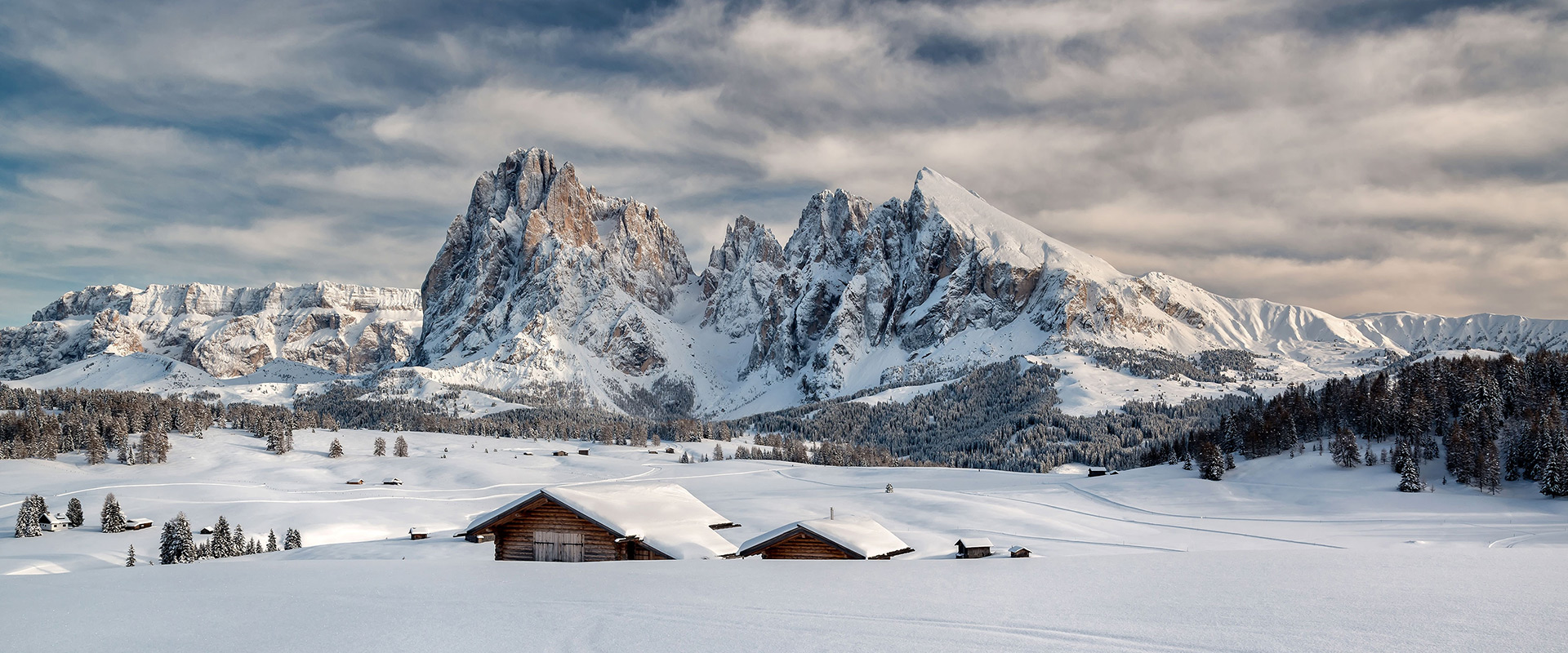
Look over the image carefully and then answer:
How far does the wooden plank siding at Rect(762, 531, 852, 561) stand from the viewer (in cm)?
2636

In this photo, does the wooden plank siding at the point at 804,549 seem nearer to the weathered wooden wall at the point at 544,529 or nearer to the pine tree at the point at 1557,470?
the weathered wooden wall at the point at 544,529

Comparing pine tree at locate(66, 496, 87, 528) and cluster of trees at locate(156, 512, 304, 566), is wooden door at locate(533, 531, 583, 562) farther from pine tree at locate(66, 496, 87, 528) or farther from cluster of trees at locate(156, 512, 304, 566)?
pine tree at locate(66, 496, 87, 528)

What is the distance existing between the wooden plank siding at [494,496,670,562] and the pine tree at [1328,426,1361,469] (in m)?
102

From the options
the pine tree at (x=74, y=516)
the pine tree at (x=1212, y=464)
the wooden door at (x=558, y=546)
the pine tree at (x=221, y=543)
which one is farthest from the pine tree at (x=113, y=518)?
the pine tree at (x=1212, y=464)

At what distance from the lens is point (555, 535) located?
90.1 feet

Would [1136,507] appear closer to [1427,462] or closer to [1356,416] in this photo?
[1427,462]

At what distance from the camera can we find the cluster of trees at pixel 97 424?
5192 inches

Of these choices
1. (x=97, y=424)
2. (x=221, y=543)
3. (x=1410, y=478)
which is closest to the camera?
(x=221, y=543)

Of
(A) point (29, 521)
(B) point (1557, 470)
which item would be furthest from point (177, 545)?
(B) point (1557, 470)

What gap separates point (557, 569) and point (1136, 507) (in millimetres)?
86242

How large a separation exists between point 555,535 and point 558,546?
39 cm

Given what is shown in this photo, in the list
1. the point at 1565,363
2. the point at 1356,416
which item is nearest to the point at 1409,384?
the point at 1356,416

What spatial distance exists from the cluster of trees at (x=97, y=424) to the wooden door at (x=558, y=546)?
143618 mm

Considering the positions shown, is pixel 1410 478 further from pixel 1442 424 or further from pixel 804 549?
pixel 804 549
